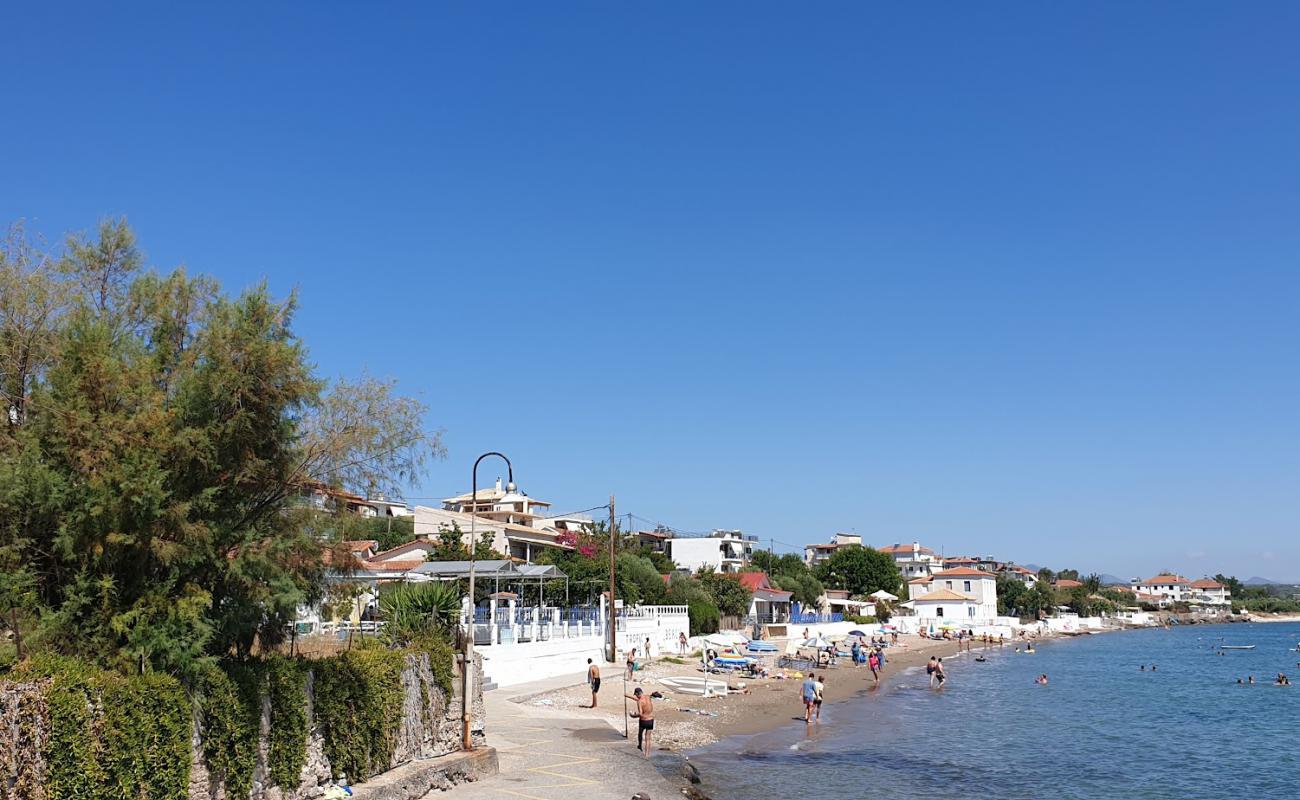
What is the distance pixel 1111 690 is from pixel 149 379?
59.6 metres

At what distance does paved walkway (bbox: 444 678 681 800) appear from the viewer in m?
18.0

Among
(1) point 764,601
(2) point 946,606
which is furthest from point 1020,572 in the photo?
(1) point 764,601

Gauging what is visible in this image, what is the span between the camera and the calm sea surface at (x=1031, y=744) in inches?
1044

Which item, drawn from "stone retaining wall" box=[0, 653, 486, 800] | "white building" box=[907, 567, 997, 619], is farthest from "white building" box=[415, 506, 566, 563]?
"white building" box=[907, 567, 997, 619]

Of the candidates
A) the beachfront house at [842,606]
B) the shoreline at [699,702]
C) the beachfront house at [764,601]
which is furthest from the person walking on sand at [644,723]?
the beachfront house at [842,606]

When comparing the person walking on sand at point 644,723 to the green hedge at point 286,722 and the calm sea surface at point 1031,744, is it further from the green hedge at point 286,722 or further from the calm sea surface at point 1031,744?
the green hedge at point 286,722

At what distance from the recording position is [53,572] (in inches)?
503

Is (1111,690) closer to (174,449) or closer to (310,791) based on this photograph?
(310,791)

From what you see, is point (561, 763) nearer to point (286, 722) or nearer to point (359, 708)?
point (359, 708)

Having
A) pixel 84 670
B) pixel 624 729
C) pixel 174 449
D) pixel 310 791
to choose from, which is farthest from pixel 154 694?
pixel 624 729

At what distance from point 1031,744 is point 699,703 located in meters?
12.3

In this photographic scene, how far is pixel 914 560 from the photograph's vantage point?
6531 inches

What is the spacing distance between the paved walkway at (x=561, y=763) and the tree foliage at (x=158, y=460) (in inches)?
229

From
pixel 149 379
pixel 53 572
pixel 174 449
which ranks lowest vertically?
pixel 53 572
